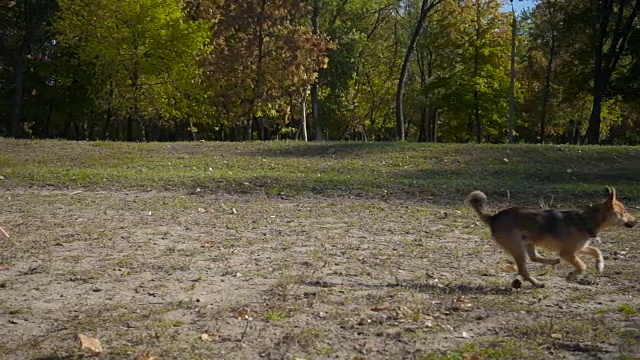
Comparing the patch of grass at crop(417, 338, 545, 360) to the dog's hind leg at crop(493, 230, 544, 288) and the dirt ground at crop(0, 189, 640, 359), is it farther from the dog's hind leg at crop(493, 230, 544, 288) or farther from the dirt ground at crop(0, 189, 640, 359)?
the dog's hind leg at crop(493, 230, 544, 288)

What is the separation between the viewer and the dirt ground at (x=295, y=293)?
4.96 metres

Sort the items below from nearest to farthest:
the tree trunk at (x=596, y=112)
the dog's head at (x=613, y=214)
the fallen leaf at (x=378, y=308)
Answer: the fallen leaf at (x=378, y=308)
the dog's head at (x=613, y=214)
the tree trunk at (x=596, y=112)

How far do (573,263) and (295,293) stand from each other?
3084mm

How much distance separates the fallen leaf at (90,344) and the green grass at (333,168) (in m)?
9.40

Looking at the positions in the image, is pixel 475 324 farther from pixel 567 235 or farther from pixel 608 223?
pixel 608 223

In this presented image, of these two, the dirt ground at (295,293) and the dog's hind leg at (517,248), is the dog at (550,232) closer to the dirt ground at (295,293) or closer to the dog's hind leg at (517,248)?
the dog's hind leg at (517,248)

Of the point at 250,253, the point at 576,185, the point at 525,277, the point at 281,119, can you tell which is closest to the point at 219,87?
the point at 281,119

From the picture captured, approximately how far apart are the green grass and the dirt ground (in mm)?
3807

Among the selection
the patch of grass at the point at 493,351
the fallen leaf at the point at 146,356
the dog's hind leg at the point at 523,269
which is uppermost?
the dog's hind leg at the point at 523,269

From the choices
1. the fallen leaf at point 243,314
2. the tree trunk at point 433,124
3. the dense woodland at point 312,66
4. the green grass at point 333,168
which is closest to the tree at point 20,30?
the dense woodland at point 312,66

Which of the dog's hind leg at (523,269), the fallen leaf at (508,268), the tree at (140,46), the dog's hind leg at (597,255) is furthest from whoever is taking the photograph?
the tree at (140,46)

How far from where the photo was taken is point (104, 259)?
789 centimetres

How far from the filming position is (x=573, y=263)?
698cm

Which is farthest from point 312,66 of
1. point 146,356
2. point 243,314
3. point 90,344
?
point 146,356
